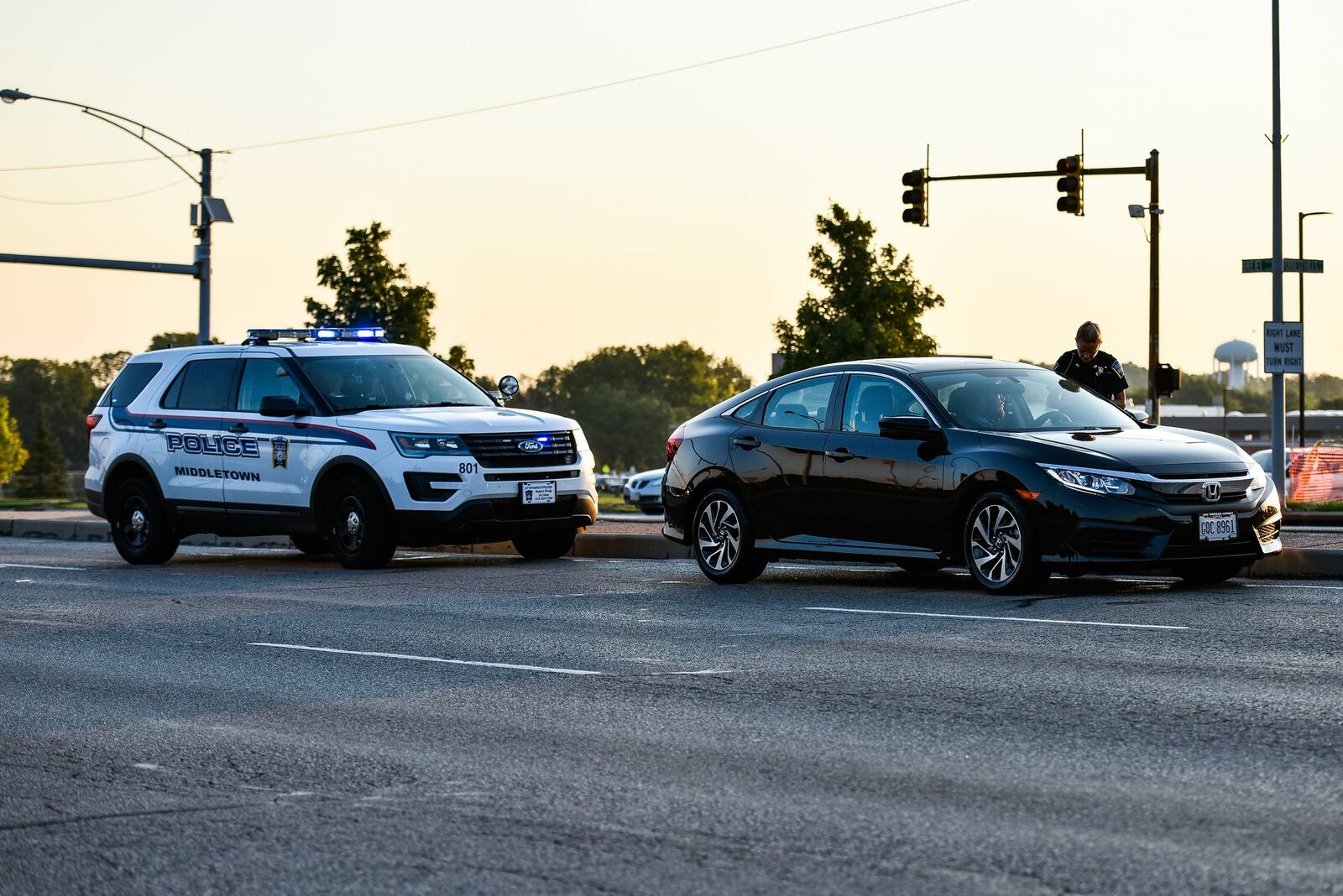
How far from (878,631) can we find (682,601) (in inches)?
95.6

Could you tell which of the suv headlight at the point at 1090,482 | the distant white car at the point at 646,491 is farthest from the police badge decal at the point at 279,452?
the distant white car at the point at 646,491

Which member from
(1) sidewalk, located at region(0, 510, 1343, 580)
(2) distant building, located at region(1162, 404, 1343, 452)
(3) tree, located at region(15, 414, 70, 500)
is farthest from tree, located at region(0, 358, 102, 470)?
(1) sidewalk, located at region(0, 510, 1343, 580)

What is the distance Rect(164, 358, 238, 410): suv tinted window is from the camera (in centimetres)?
1727

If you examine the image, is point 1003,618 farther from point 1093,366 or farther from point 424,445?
point 424,445

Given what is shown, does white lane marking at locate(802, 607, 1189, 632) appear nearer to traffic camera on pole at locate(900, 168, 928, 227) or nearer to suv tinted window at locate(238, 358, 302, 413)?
suv tinted window at locate(238, 358, 302, 413)

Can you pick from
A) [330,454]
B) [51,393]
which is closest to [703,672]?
[330,454]

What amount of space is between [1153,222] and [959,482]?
21.1 m

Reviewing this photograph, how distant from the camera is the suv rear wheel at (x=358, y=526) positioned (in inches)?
626

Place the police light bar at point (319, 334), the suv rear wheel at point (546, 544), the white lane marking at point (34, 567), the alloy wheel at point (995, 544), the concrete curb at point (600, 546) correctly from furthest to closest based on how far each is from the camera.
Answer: the police light bar at point (319, 334) → the suv rear wheel at point (546, 544) → the white lane marking at point (34, 567) → the concrete curb at point (600, 546) → the alloy wheel at point (995, 544)

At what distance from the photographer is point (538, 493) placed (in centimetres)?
1609

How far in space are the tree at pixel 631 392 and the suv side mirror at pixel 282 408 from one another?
517 feet

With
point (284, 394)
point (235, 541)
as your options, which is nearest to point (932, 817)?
point (284, 394)

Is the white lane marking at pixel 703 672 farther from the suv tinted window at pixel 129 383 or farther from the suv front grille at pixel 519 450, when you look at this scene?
the suv tinted window at pixel 129 383

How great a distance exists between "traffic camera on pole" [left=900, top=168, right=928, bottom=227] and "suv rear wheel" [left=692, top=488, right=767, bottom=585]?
16.7 metres
